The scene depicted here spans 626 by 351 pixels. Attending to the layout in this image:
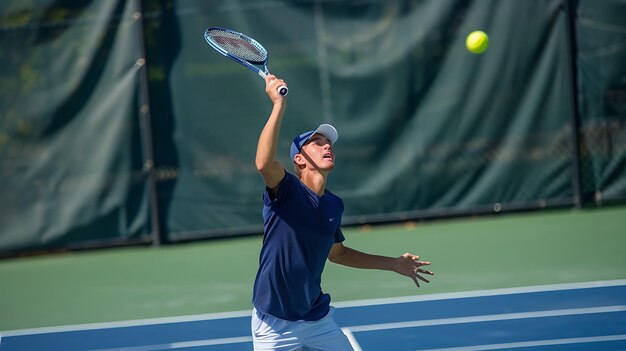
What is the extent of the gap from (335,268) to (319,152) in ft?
11.7

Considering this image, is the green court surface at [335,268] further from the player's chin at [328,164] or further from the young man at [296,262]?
the player's chin at [328,164]

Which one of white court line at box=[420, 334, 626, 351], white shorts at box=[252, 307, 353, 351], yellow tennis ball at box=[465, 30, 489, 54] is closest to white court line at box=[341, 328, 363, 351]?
→ white court line at box=[420, 334, 626, 351]

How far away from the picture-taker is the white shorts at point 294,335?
3.71 m

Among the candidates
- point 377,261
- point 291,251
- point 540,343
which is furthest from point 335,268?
point 291,251

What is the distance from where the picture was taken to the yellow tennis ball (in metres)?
8.34

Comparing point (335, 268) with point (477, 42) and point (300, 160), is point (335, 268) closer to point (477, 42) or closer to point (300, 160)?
point (477, 42)

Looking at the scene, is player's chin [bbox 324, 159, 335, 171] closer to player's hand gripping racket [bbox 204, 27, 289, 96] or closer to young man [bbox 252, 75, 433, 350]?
young man [bbox 252, 75, 433, 350]

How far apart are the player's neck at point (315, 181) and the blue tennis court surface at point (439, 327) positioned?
5.53ft

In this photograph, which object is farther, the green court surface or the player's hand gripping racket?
the green court surface

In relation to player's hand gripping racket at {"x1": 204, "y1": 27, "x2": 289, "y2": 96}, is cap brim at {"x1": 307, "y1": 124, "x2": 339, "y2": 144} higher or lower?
lower

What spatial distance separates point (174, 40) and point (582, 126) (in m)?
3.69

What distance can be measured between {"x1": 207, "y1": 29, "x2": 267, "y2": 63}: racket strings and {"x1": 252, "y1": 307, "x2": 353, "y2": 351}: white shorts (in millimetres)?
1191

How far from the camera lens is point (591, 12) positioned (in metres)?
8.47

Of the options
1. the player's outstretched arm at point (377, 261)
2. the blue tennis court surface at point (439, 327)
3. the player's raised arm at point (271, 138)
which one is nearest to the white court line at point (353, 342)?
the blue tennis court surface at point (439, 327)
